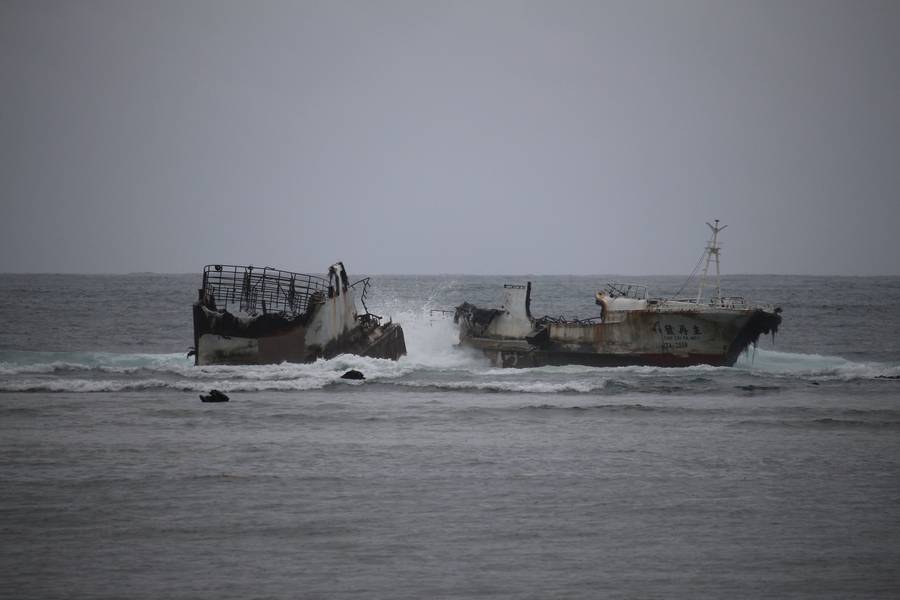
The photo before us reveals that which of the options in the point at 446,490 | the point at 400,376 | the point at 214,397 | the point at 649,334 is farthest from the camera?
the point at 649,334

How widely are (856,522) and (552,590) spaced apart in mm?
5965

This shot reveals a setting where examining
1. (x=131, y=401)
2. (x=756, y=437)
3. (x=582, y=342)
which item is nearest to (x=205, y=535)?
(x=756, y=437)

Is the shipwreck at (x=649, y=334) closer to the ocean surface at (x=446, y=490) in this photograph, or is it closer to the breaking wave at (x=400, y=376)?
the breaking wave at (x=400, y=376)

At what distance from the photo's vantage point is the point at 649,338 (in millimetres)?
39500

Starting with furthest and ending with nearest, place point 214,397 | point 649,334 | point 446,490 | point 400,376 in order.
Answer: point 649,334
point 400,376
point 214,397
point 446,490

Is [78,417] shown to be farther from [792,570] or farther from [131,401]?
[792,570]

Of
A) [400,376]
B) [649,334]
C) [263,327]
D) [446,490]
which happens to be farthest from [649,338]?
[446,490]

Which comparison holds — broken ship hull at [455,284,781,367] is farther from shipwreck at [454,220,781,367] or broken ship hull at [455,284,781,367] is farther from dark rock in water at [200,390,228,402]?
dark rock in water at [200,390,228,402]

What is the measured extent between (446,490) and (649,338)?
83.2 ft

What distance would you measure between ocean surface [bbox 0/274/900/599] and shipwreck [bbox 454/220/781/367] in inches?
260

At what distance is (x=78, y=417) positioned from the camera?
2378cm

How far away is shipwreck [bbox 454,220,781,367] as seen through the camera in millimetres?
38844

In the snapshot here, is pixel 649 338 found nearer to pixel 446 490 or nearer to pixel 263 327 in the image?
pixel 263 327

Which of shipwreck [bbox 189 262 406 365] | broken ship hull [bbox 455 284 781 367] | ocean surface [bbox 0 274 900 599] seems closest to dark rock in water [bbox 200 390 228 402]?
ocean surface [bbox 0 274 900 599]
